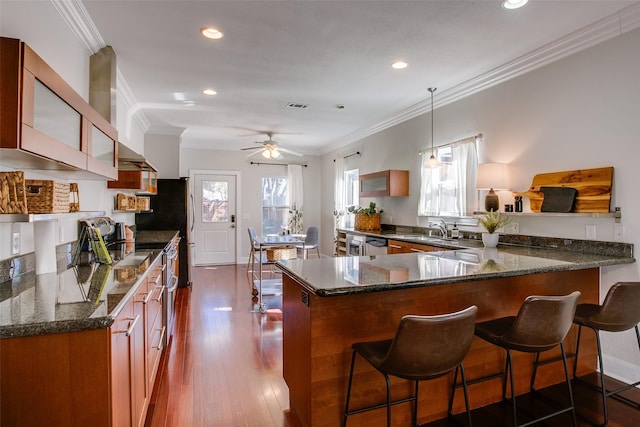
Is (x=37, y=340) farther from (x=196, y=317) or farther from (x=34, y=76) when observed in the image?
(x=196, y=317)

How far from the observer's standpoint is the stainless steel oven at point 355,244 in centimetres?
534

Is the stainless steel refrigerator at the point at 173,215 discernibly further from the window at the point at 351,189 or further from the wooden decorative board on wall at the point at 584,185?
the wooden decorative board on wall at the point at 584,185

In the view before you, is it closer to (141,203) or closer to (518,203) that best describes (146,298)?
(141,203)

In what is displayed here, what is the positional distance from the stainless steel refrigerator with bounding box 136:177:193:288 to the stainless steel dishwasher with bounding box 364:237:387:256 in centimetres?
289

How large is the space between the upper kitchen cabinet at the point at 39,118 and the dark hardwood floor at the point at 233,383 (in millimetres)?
1644

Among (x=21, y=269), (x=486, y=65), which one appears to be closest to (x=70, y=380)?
(x=21, y=269)

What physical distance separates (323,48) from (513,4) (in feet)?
4.91

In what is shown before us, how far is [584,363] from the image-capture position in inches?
106

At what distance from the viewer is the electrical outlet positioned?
182cm

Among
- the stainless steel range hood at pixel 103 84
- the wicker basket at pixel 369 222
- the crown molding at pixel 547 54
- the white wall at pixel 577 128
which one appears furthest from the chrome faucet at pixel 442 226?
the stainless steel range hood at pixel 103 84

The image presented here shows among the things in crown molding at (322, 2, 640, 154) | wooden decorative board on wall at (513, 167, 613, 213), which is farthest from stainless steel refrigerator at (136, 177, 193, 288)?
wooden decorative board on wall at (513, 167, 613, 213)

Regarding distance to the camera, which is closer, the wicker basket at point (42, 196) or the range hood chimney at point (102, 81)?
the wicker basket at point (42, 196)

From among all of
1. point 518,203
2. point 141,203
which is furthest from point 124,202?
point 518,203

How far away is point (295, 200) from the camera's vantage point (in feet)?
27.0
